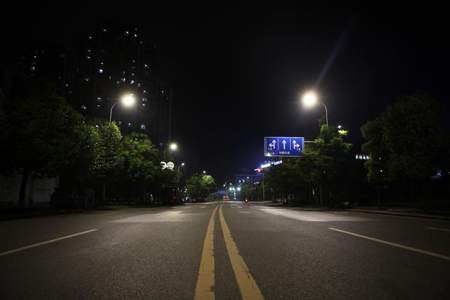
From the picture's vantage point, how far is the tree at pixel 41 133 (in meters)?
22.2

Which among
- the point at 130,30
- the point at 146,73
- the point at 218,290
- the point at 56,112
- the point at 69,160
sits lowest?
the point at 218,290

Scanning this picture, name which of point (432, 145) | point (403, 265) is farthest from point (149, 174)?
point (403, 265)

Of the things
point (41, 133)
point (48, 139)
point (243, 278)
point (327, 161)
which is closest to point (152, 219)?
point (48, 139)

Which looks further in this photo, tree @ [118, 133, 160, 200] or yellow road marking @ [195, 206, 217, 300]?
tree @ [118, 133, 160, 200]

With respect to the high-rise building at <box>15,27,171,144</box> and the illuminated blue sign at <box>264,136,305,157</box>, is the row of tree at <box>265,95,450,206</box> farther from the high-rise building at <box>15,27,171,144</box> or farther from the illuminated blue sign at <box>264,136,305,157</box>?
the high-rise building at <box>15,27,171,144</box>

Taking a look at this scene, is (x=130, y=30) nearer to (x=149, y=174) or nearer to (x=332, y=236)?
(x=149, y=174)

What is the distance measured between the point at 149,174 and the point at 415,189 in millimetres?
34887

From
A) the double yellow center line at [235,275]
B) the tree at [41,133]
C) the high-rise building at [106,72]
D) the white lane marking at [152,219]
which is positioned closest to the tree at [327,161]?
the white lane marking at [152,219]

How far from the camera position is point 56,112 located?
2364 cm

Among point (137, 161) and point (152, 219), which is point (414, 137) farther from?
point (137, 161)

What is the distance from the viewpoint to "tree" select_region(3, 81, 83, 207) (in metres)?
22.2

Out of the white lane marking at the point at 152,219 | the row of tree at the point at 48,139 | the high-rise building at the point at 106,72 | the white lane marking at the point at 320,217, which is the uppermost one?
the high-rise building at the point at 106,72

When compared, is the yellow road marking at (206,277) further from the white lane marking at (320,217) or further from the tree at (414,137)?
the tree at (414,137)

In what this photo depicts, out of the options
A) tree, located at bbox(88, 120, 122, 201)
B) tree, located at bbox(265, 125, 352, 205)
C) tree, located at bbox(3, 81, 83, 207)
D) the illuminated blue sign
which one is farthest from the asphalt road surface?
tree, located at bbox(265, 125, 352, 205)
